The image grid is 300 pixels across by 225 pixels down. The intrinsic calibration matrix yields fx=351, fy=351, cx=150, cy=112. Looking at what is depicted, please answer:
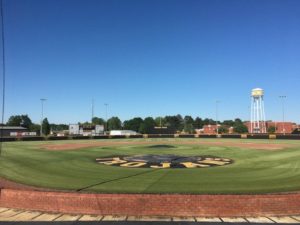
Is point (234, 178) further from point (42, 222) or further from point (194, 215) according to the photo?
point (42, 222)

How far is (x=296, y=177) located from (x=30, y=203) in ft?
49.1

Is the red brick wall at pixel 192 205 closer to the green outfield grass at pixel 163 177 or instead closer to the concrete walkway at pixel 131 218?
the concrete walkway at pixel 131 218

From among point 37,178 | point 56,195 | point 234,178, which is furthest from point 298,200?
point 37,178

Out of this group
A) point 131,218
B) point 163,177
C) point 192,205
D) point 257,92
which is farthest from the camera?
point 257,92

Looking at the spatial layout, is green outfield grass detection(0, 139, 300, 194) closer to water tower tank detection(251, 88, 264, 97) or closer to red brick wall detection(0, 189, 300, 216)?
red brick wall detection(0, 189, 300, 216)

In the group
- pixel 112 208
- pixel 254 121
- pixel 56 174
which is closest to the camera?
pixel 112 208

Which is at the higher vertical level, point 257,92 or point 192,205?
point 257,92

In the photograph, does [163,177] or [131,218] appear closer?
[131,218]

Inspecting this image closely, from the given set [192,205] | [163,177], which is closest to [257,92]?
[163,177]


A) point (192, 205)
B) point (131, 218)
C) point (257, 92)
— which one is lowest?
point (131, 218)

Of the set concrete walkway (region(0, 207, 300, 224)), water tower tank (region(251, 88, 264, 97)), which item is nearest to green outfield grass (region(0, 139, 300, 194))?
concrete walkway (region(0, 207, 300, 224))

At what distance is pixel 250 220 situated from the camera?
13.1 metres

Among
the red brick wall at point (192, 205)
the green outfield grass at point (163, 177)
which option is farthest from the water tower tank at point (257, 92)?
the red brick wall at point (192, 205)

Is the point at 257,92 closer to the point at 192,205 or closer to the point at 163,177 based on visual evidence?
the point at 163,177
